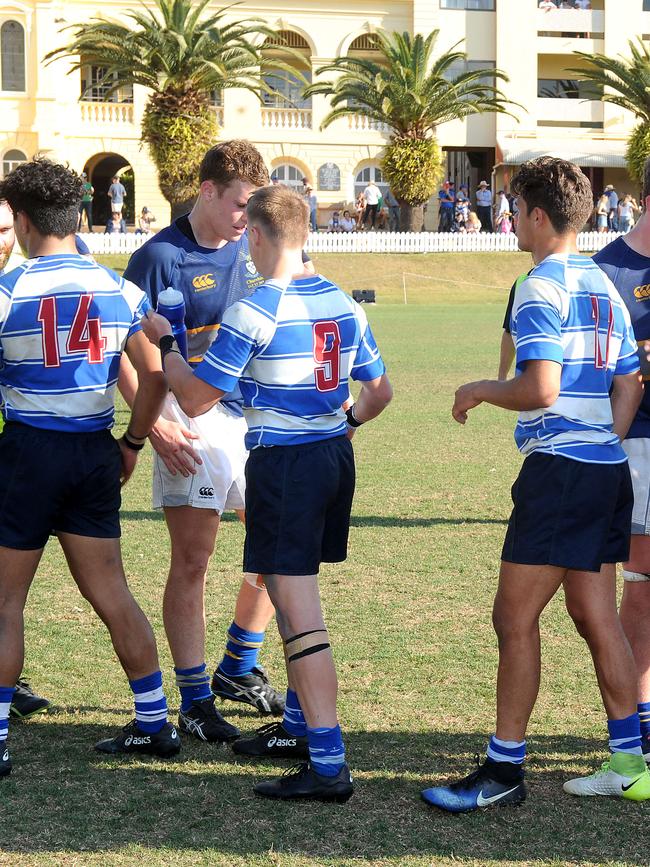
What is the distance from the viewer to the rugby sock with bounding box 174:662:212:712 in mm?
5102

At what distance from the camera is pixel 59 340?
4.48 meters

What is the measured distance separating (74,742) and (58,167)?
7.47ft

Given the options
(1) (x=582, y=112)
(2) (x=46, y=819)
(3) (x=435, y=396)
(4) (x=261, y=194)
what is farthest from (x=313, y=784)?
(1) (x=582, y=112)

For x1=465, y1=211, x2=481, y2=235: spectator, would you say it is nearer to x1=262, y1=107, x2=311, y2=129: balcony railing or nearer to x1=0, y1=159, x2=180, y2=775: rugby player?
x1=262, y1=107, x2=311, y2=129: balcony railing

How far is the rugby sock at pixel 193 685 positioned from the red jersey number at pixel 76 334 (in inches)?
55.9

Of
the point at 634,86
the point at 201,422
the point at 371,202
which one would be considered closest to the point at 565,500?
the point at 201,422

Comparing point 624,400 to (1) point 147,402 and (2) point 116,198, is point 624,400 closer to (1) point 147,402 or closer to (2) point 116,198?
(1) point 147,402

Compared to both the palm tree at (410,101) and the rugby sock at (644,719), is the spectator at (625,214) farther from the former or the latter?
the rugby sock at (644,719)

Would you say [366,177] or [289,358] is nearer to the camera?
[289,358]

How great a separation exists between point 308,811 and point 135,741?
871 mm

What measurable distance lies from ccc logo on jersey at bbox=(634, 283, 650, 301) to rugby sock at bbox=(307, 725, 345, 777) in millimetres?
2054

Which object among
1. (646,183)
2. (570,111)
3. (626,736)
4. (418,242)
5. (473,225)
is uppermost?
(570,111)

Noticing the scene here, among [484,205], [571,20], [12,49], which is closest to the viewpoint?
[484,205]

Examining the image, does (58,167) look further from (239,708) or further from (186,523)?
(239,708)
